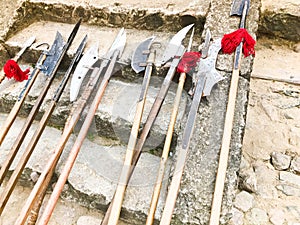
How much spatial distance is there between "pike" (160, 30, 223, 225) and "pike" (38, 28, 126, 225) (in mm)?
591

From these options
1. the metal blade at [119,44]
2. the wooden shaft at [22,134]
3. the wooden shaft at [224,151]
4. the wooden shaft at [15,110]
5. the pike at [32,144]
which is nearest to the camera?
the wooden shaft at [224,151]

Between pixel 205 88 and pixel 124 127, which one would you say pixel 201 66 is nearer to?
pixel 205 88

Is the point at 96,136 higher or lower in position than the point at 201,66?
lower

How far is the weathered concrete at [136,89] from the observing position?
5.64ft

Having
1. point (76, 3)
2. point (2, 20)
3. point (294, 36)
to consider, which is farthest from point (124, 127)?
point (294, 36)

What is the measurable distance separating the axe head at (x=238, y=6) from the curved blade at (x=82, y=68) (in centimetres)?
105

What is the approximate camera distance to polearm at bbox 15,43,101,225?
1769 mm

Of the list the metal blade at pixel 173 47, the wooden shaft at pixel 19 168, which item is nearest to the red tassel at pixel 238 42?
the metal blade at pixel 173 47

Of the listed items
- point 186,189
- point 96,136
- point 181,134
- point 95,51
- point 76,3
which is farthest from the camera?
point 76,3

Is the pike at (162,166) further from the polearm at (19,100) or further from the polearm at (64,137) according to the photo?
the polearm at (19,100)

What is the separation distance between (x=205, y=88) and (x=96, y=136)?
81 centimetres

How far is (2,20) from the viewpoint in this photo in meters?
2.90

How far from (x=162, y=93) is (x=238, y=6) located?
38.4 inches

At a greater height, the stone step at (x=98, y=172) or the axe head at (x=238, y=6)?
the axe head at (x=238, y=6)
